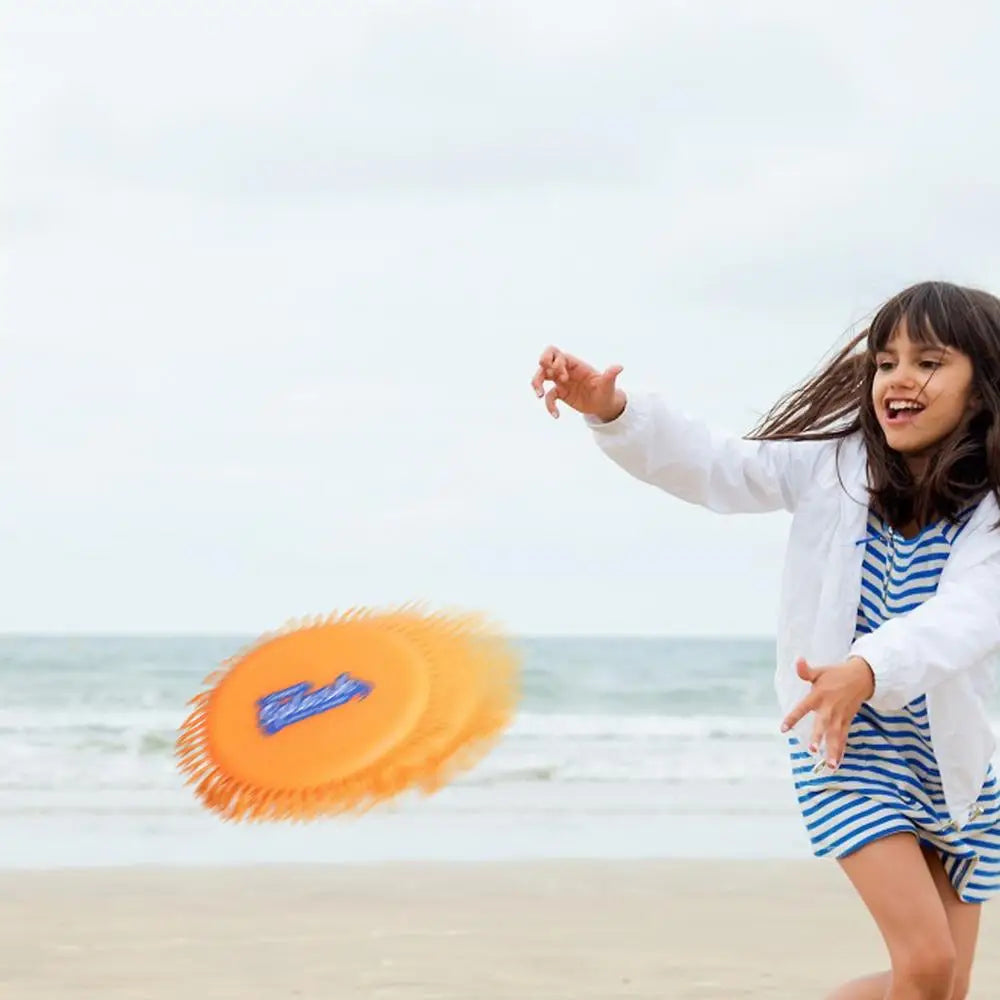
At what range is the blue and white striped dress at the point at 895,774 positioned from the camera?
2773mm

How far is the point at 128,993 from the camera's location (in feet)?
14.9

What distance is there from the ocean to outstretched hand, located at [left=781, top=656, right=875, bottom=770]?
3.19 meters

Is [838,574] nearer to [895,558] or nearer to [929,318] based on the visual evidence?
[895,558]

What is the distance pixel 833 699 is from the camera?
2.42 metres

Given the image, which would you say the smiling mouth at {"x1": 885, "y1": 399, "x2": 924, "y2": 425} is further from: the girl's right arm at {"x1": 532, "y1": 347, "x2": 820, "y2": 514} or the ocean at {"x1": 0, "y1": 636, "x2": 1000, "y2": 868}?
the ocean at {"x1": 0, "y1": 636, "x2": 1000, "y2": 868}

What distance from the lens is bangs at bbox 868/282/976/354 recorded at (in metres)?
2.85

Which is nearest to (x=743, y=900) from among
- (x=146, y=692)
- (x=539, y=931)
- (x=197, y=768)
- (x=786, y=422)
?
(x=539, y=931)

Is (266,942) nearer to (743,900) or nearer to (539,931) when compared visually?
(539,931)

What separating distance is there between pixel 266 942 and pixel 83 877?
1.49 meters

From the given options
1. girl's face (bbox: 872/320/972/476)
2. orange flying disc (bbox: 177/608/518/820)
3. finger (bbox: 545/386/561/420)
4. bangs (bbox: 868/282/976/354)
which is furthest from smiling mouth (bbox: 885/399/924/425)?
orange flying disc (bbox: 177/608/518/820)

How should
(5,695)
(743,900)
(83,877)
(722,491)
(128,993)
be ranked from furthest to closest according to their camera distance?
(5,695) < (83,877) < (743,900) < (128,993) < (722,491)

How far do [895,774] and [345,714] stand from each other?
7.11 ft

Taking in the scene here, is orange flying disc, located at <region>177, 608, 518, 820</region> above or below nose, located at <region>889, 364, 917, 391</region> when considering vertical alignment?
below

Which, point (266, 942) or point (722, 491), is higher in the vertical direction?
point (722, 491)
